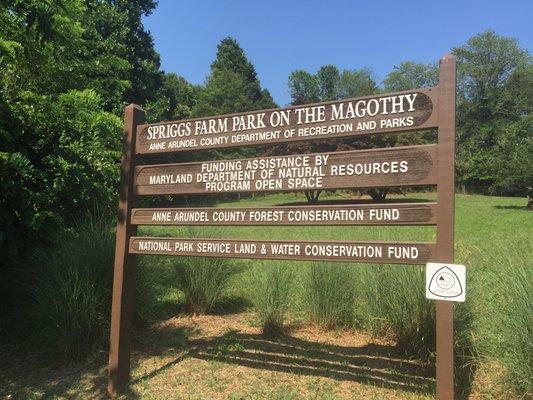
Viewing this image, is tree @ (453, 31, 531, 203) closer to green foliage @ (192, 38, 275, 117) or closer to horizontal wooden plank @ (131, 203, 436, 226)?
green foliage @ (192, 38, 275, 117)

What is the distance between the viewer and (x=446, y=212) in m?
3.49

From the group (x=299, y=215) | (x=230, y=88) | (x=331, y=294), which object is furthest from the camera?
(x=230, y=88)

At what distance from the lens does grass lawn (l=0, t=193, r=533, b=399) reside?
172 inches

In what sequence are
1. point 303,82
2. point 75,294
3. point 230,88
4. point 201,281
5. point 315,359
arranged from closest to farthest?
point 315,359 < point 75,294 < point 201,281 < point 230,88 < point 303,82

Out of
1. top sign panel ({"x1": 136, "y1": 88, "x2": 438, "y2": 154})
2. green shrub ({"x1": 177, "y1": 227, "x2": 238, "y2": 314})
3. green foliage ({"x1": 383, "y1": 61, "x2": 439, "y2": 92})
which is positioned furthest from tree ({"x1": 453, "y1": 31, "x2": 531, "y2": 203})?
top sign panel ({"x1": 136, "y1": 88, "x2": 438, "y2": 154})

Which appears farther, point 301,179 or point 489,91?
point 489,91

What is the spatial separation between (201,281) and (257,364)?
76.4 inches

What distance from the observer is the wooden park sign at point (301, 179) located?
11.6 feet

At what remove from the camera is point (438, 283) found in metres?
3.42

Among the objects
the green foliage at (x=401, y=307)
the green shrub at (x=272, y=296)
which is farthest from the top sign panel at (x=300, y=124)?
the green shrub at (x=272, y=296)

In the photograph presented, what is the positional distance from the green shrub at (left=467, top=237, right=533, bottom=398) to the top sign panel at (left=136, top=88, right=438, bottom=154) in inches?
53.9

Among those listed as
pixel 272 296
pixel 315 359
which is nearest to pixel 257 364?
pixel 315 359

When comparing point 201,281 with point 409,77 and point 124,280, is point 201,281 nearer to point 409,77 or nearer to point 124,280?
point 124,280

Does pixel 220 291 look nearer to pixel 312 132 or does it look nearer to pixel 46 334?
pixel 46 334
